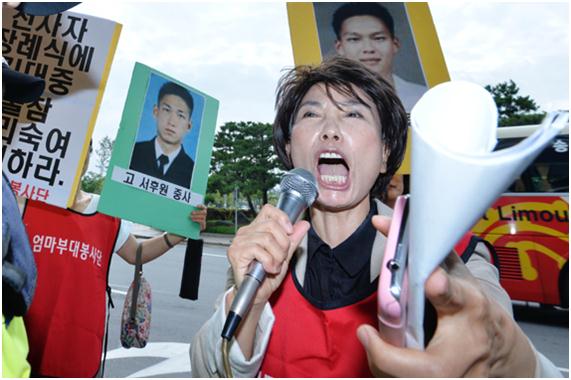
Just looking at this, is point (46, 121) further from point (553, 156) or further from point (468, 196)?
point (553, 156)

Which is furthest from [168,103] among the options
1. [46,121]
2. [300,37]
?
[300,37]

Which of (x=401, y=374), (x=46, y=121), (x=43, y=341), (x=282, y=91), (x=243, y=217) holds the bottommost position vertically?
(x=43, y=341)

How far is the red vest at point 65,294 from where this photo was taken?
1906 millimetres

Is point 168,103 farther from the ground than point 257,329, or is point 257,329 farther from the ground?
point 168,103

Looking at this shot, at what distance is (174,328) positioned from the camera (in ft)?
20.1

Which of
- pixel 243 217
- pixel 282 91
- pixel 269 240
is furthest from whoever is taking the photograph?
pixel 243 217

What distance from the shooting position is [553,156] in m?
6.43

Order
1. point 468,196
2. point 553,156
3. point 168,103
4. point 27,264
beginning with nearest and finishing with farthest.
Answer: point 468,196 → point 27,264 → point 168,103 → point 553,156

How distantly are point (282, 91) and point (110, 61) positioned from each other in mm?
693

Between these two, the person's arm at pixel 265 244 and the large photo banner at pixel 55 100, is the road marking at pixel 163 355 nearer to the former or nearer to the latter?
the large photo banner at pixel 55 100

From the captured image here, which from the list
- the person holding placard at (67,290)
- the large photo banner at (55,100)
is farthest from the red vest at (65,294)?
the large photo banner at (55,100)

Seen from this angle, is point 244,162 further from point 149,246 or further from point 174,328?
point 149,246

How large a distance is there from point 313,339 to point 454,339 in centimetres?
76

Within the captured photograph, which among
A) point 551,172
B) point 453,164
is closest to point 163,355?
point 453,164
